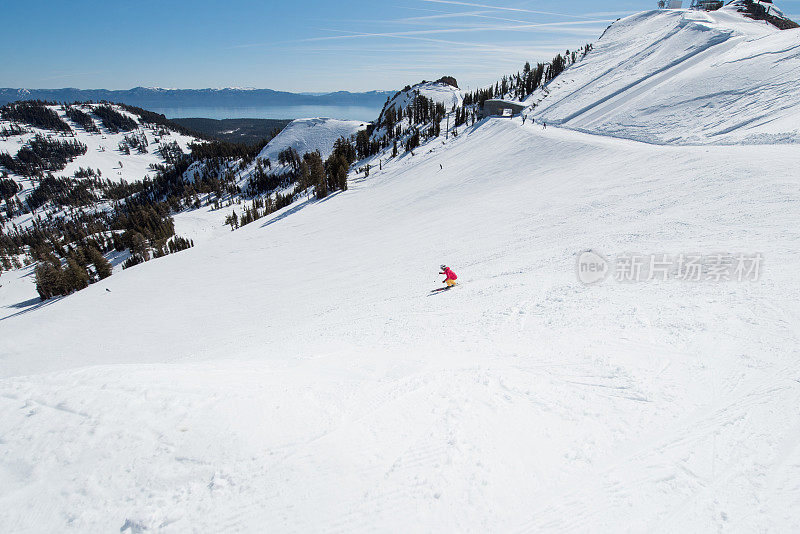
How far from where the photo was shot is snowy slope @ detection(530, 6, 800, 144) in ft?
99.8

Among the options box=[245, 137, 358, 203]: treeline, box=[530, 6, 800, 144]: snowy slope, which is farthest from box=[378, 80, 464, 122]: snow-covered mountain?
box=[530, 6, 800, 144]: snowy slope

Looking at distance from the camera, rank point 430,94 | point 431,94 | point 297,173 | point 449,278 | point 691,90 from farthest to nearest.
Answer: point 430,94 < point 431,94 < point 297,173 < point 691,90 < point 449,278

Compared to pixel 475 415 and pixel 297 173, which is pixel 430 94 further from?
pixel 475 415

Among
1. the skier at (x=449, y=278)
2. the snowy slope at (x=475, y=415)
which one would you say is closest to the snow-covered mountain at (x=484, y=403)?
the snowy slope at (x=475, y=415)

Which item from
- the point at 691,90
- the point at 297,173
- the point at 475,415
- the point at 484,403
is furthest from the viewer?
the point at 297,173

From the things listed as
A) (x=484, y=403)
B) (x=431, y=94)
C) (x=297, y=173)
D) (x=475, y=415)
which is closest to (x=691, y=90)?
(x=484, y=403)

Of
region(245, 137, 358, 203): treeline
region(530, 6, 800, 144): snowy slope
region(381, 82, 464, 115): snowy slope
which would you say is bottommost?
region(245, 137, 358, 203): treeline

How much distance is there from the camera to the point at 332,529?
4117 mm

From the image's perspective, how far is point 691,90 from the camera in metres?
43.3

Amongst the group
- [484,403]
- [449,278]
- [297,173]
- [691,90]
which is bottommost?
[297,173]

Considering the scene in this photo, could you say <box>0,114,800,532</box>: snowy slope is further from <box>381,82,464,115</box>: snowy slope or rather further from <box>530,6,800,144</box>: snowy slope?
<box>381,82,464,115</box>: snowy slope

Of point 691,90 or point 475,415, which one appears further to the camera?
point 691,90

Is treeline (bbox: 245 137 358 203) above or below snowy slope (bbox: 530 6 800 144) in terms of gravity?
below

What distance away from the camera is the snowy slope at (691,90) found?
1197 inches
